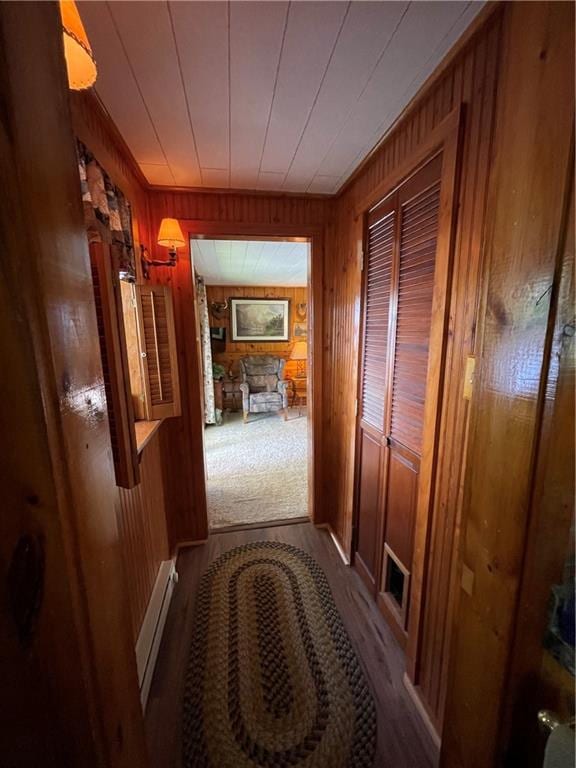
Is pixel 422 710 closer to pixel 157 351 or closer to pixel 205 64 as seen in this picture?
pixel 157 351

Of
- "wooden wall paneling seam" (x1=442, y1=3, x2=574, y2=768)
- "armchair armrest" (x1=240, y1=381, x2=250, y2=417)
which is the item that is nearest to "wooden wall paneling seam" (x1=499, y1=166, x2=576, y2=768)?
"wooden wall paneling seam" (x1=442, y1=3, x2=574, y2=768)

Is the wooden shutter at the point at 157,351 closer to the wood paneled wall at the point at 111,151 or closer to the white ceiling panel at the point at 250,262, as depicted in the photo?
the wood paneled wall at the point at 111,151

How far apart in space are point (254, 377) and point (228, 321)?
126 cm

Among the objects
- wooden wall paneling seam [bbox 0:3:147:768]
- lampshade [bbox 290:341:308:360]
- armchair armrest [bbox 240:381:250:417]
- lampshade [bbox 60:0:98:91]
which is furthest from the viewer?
lampshade [bbox 290:341:308:360]

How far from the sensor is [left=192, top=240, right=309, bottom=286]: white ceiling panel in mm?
→ 3176

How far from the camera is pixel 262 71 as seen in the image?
3.45 ft

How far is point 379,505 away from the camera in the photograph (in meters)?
1.69

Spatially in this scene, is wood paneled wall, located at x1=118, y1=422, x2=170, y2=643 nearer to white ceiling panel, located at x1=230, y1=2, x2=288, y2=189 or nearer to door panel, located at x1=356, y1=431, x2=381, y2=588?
door panel, located at x1=356, y1=431, x2=381, y2=588

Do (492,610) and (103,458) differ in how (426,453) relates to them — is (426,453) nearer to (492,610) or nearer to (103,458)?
(492,610)

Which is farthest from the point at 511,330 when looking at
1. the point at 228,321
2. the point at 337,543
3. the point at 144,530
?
the point at 228,321

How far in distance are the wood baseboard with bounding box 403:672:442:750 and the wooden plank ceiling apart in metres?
2.38

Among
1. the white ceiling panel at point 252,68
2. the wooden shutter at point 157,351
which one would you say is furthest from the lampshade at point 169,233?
the white ceiling panel at point 252,68

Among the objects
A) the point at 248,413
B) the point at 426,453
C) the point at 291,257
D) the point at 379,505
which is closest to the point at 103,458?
the point at 426,453

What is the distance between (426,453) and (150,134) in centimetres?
182
